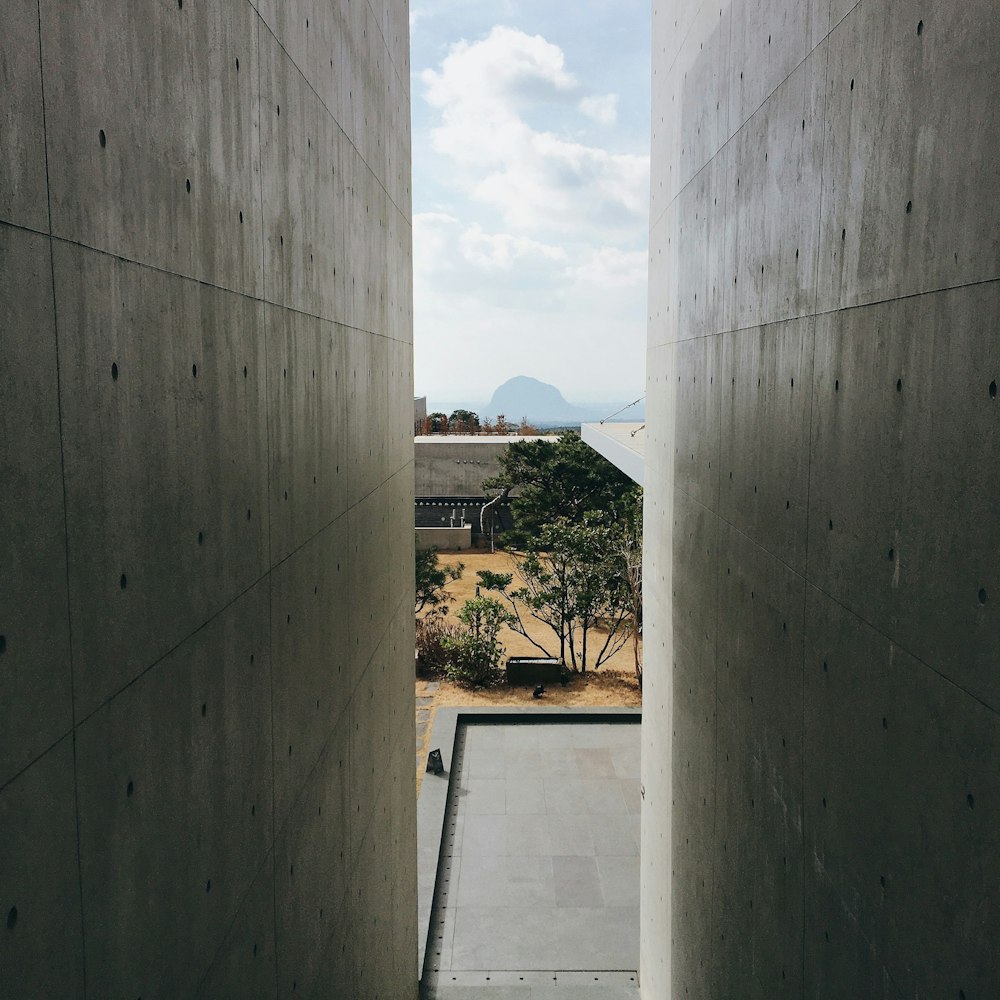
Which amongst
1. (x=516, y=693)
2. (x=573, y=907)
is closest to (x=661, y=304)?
(x=573, y=907)

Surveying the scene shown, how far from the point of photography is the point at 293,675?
4691 millimetres

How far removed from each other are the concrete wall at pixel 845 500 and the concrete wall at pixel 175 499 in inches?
103

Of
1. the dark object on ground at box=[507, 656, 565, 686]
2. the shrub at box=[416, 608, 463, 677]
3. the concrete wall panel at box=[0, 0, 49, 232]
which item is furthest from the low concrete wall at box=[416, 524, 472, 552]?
the concrete wall panel at box=[0, 0, 49, 232]

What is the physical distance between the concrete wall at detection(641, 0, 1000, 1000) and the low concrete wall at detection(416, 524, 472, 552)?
104ft

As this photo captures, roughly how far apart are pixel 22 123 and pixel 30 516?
94cm

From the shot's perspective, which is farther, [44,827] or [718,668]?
[718,668]

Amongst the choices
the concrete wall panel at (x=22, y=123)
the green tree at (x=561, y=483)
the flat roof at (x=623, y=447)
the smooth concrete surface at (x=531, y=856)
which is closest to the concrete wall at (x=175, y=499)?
the concrete wall panel at (x=22, y=123)

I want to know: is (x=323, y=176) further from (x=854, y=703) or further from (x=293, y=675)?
(x=854, y=703)

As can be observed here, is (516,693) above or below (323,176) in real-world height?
below

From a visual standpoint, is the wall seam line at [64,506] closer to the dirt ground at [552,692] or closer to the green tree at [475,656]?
the dirt ground at [552,692]

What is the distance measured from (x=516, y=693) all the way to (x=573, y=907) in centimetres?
933

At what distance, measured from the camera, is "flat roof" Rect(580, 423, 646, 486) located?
39.7ft

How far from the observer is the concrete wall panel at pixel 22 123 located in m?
1.99

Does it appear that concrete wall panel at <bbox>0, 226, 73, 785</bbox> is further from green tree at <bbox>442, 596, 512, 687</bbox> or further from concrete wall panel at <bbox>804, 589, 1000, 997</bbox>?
green tree at <bbox>442, 596, 512, 687</bbox>
